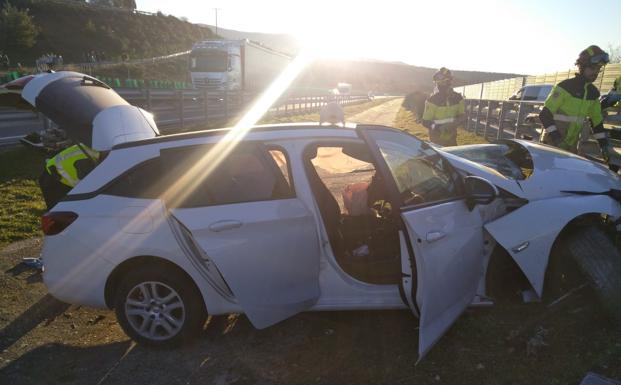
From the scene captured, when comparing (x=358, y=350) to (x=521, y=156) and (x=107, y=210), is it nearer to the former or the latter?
(x=107, y=210)

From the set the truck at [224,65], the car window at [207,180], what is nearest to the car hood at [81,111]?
the car window at [207,180]

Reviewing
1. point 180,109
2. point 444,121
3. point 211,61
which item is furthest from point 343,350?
point 211,61

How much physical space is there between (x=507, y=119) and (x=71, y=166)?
11214mm

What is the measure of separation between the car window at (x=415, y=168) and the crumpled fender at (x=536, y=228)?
423mm

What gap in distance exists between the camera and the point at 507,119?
1224 centimetres

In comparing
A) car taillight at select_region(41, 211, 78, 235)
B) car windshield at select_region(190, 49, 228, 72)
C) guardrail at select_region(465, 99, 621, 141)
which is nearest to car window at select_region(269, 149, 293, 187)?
car taillight at select_region(41, 211, 78, 235)

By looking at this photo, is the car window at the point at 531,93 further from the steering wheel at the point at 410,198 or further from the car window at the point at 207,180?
the car window at the point at 207,180

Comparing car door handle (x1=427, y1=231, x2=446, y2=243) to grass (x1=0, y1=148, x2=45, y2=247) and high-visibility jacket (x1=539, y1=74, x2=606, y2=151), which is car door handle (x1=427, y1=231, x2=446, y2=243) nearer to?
high-visibility jacket (x1=539, y1=74, x2=606, y2=151)

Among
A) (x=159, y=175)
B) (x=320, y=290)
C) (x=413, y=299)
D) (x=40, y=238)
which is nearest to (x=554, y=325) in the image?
(x=413, y=299)

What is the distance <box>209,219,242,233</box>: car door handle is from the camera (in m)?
2.95

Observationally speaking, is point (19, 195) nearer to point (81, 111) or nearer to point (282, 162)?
point (81, 111)

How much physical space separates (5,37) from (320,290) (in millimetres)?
57627

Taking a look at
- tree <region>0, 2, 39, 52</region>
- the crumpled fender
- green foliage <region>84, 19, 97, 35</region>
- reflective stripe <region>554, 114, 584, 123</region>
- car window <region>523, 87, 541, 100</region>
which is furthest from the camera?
green foliage <region>84, 19, 97, 35</region>

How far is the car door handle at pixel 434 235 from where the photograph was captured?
9.10 ft
